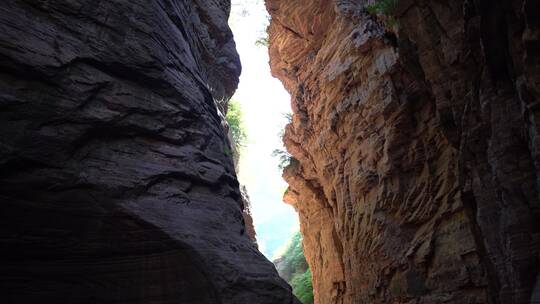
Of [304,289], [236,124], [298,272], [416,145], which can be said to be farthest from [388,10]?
[298,272]

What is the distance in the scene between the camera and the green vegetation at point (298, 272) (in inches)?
842

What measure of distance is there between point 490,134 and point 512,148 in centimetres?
75

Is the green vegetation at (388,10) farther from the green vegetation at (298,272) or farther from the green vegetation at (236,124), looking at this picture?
the green vegetation at (298,272)

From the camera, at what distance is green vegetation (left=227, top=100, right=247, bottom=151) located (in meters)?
19.7

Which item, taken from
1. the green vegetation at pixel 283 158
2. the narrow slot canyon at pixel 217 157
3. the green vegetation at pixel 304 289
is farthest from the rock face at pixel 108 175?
the green vegetation at pixel 304 289

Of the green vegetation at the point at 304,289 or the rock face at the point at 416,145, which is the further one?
the green vegetation at the point at 304,289

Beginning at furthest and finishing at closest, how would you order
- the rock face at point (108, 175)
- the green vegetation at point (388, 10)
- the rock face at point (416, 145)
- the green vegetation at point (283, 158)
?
the green vegetation at point (283, 158)
the green vegetation at point (388, 10)
the rock face at point (416, 145)
the rock face at point (108, 175)

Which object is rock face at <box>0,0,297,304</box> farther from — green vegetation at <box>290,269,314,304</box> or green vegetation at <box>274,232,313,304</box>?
green vegetation at <box>274,232,313,304</box>

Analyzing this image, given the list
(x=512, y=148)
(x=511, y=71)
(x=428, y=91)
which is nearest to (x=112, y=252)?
(x=512, y=148)

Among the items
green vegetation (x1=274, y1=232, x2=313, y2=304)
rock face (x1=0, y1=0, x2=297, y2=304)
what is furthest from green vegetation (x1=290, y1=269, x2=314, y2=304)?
rock face (x1=0, y1=0, x2=297, y2=304)

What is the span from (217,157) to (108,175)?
2466mm

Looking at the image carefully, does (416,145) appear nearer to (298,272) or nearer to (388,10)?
(388,10)

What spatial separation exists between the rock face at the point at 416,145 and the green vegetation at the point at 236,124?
335cm

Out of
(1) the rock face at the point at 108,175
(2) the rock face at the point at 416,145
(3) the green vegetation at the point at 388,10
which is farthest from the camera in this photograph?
(3) the green vegetation at the point at 388,10
